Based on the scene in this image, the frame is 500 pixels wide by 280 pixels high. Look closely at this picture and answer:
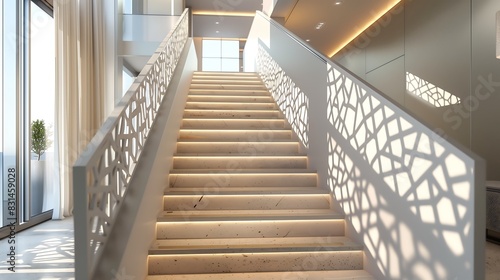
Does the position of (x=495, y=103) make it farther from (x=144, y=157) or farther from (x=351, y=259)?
(x=144, y=157)

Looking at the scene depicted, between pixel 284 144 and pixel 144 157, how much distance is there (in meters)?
2.11

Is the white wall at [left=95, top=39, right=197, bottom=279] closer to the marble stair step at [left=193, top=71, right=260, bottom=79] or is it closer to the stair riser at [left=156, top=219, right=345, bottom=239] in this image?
the stair riser at [left=156, top=219, right=345, bottom=239]

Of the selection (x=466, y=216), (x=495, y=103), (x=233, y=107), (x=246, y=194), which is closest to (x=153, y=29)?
(x=233, y=107)

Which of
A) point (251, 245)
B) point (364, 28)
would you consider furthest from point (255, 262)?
point (364, 28)

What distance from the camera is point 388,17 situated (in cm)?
654

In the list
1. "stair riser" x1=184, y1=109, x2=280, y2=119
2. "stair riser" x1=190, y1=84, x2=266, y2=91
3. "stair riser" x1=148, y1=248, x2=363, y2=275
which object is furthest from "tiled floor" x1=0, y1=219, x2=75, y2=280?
"stair riser" x1=190, y1=84, x2=266, y2=91

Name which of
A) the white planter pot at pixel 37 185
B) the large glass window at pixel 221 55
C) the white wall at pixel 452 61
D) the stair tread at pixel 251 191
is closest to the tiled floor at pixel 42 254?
the white planter pot at pixel 37 185

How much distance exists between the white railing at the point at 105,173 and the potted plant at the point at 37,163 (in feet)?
8.99

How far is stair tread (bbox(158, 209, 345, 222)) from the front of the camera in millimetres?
2930

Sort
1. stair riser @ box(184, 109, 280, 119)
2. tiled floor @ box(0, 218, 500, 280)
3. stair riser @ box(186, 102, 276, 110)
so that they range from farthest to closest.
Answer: stair riser @ box(186, 102, 276, 110), stair riser @ box(184, 109, 280, 119), tiled floor @ box(0, 218, 500, 280)

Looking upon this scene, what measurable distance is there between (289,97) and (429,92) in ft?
7.38

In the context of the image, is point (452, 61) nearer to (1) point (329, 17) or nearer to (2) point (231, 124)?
(1) point (329, 17)

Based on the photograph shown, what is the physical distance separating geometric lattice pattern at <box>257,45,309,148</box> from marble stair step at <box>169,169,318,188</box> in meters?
0.52

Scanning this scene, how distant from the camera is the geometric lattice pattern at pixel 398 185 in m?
1.72
